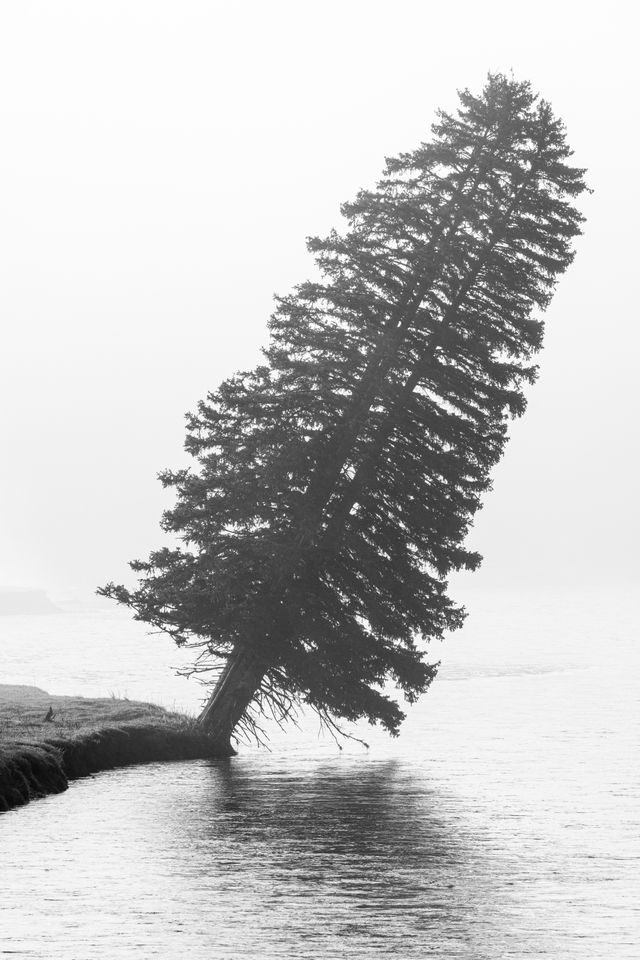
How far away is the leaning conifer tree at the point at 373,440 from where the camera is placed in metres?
30.7

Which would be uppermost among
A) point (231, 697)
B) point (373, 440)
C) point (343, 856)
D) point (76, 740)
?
point (373, 440)

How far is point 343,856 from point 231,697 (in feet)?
45.1

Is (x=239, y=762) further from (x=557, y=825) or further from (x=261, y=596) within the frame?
(x=557, y=825)

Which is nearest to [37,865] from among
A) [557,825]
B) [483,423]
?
[557,825]

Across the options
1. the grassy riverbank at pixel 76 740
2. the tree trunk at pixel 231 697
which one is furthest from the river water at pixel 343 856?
the tree trunk at pixel 231 697

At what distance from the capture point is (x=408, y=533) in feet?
106

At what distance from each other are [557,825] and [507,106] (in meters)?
18.9

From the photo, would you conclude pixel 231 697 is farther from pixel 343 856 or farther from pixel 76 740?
pixel 343 856

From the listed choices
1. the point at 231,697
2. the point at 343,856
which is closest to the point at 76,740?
the point at 231,697

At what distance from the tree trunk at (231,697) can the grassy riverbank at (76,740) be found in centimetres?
42

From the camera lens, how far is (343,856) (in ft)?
59.8

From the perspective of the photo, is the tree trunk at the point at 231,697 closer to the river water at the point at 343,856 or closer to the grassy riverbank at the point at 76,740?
the grassy riverbank at the point at 76,740

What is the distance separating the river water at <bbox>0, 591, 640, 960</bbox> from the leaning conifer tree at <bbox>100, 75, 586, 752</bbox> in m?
2.98

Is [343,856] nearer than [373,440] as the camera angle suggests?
Yes
